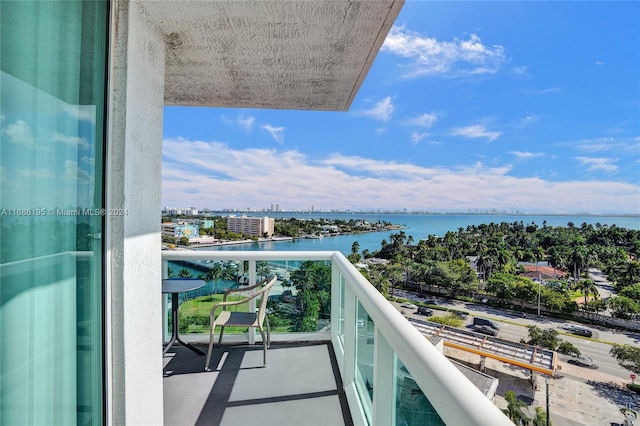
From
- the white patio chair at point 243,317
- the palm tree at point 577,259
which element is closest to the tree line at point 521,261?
the palm tree at point 577,259

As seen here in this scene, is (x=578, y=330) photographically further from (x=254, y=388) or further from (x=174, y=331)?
(x=174, y=331)

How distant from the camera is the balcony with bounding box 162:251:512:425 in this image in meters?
0.90

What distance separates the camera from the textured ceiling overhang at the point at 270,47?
159 centimetres

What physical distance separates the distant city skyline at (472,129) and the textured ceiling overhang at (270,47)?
19.8 m

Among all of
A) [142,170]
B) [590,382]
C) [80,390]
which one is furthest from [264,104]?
[590,382]

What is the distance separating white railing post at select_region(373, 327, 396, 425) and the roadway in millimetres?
13448

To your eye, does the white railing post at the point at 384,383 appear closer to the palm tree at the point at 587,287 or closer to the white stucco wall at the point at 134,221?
the white stucco wall at the point at 134,221

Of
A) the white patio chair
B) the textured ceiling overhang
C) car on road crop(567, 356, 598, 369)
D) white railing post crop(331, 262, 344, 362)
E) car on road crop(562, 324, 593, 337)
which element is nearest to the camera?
the textured ceiling overhang

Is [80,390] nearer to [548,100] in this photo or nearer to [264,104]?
[264,104]

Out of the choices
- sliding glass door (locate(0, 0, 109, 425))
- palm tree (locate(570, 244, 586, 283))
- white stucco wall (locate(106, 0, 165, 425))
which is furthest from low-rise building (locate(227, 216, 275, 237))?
palm tree (locate(570, 244, 586, 283))

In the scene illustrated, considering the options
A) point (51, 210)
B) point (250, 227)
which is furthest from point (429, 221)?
point (51, 210)

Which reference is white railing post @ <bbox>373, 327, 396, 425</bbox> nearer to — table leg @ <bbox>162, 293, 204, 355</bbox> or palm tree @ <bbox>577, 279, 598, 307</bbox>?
table leg @ <bbox>162, 293, 204, 355</bbox>

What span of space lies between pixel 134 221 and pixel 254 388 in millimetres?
1775

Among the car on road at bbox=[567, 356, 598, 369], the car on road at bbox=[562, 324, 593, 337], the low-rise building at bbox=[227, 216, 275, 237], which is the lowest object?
the car on road at bbox=[567, 356, 598, 369]
